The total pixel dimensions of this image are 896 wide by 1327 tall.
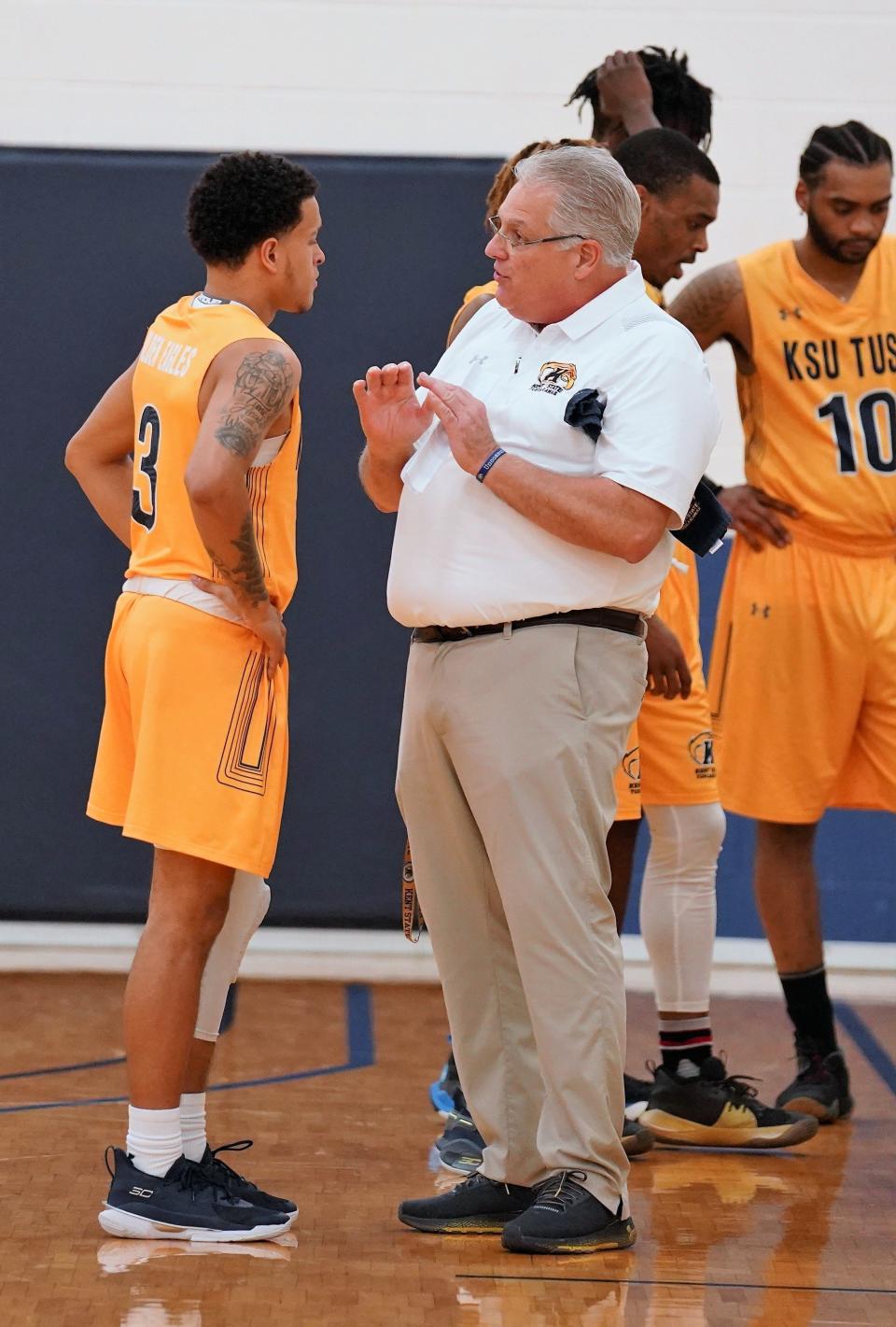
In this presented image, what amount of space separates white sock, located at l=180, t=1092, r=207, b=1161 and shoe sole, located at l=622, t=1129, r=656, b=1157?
0.79 meters

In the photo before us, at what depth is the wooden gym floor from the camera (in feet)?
7.02

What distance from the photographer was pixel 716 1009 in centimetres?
430

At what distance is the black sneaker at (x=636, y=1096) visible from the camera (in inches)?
125

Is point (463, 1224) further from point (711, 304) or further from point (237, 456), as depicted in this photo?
point (711, 304)

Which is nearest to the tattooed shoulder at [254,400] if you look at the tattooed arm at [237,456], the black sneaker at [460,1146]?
the tattooed arm at [237,456]

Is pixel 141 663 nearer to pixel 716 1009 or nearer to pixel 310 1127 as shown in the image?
pixel 310 1127

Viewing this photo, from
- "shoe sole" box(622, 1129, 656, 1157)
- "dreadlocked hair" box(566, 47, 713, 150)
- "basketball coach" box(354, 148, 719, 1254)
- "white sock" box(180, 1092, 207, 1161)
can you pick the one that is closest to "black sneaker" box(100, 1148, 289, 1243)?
"white sock" box(180, 1092, 207, 1161)

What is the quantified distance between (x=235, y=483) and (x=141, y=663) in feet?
1.03

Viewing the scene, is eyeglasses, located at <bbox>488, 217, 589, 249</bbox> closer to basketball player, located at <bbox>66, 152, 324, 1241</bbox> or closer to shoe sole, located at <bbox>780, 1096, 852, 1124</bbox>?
basketball player, located at <bbox>66, 152, 324, 1241</bbox>

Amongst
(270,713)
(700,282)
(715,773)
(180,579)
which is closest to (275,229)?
(180,579)

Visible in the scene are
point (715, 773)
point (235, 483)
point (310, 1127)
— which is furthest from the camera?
point (715, 773)

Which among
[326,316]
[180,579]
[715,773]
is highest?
[326,316]

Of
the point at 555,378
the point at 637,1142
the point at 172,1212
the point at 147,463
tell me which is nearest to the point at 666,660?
the point at 555,378

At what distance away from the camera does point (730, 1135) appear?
121 inches
